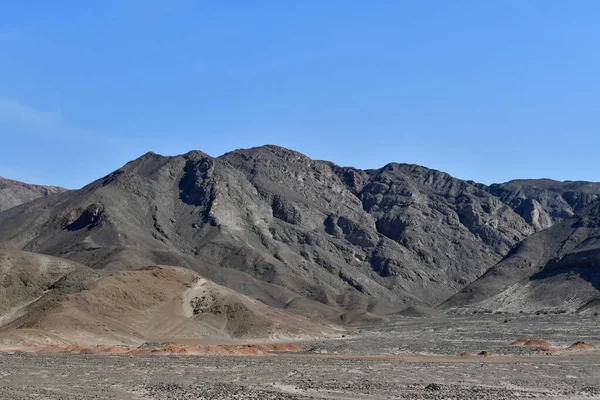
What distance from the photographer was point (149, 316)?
325 feet

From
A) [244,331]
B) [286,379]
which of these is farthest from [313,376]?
[244,331]

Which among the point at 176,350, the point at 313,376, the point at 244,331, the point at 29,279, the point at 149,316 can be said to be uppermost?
the point at 29,279

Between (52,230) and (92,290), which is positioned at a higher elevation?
(52,230)

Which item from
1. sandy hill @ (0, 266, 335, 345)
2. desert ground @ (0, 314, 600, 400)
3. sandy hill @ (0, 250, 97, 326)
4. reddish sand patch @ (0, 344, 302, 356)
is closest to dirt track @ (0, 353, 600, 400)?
desert ground @ (0, 314, 600, 400)

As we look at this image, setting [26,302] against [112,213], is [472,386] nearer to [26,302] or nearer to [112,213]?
[26,302]

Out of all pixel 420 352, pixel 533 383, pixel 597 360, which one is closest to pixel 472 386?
pixel 533 383

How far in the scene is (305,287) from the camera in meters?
187

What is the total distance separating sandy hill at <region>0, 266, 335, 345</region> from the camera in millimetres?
88312

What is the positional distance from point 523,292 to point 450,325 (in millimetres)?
46893

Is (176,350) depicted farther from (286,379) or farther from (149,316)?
(149,316)

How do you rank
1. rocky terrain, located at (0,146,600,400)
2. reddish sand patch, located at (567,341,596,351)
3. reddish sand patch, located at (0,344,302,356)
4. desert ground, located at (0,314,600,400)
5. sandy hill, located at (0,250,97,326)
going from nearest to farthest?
desert ground, located at (0,314,600,400) → rocky terrain, located at (0,146,600,400) → reddish sand patch, located at (0,344,302,356) → reddish sand patch, located at (567,341,596,351) → sandy hill, located at (0,250,97,326)

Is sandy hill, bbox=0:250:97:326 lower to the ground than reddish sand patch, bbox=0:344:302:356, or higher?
higher

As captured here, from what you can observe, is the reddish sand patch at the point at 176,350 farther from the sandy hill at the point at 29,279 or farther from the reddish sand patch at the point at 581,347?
the reddish sand patch at the point at 581,347

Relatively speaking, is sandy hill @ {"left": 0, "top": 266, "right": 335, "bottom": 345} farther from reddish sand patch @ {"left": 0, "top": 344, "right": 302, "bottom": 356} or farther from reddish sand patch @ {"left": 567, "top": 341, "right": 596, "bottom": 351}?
reddish sand patch @ {"left": 567, "top": 341, "right": 596, "bottom": 351}
